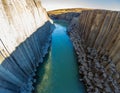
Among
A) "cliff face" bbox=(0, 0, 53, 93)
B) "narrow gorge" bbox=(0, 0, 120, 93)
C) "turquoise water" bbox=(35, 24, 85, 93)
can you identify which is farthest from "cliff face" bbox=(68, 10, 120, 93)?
"cliff face" bbox=(0, 0, 53, 93)

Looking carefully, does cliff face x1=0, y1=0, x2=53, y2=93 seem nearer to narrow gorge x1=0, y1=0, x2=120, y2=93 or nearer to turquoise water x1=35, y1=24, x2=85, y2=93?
narrow gorge x1=0, y1=0, x2=120, y2=93

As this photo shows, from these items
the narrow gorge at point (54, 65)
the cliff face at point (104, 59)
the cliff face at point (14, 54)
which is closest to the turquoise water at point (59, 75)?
the narrow gorge at point (54, 65)

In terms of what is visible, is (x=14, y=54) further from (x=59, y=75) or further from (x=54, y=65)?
(x=54, y=65)

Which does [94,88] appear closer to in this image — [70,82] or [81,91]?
[81,91]

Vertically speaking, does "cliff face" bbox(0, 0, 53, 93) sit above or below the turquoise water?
above

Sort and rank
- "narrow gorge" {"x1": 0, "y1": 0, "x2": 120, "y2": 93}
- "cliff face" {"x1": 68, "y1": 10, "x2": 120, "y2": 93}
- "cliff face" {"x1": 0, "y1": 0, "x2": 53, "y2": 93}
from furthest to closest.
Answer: "cliff face" {"x1": 68, "y1": 10, "x2": 120, "y2": 93}, "narrow gorge" {"x1": 0, "y1": 0, "x2": 120, "y2": 93}, "cliff face" {"x1": 0, "y1": 0, "x2": 53, "y2": 93}

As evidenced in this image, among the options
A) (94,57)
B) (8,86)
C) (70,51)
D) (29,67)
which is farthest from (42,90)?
(70,51)

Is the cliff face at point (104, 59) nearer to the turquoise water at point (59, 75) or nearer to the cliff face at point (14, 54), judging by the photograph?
the turquoise water at point (59, 75)

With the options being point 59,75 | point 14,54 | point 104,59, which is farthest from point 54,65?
point 14,54

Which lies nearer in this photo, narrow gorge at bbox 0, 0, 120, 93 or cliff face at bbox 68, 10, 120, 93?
narrow gorge at bbox 0, 0, 120, 93
